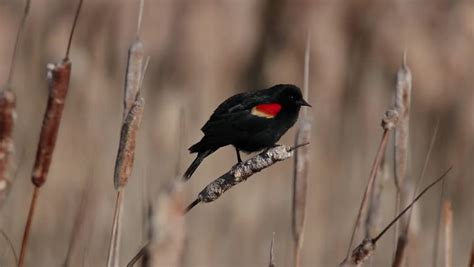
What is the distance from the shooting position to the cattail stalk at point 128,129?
1.77 meters

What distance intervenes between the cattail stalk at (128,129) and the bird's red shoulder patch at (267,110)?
133cm

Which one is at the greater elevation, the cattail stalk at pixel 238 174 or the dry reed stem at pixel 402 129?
the dry reed stem at pixel 402 129

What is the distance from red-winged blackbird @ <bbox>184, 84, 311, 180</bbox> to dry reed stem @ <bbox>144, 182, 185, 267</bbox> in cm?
165

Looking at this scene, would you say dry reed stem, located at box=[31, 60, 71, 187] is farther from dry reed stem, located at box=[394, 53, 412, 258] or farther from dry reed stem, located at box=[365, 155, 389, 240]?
dry reed stem, located at box=[365, 155, 389, 240]

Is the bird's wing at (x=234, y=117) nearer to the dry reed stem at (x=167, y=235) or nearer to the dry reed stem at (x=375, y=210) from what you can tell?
the dry reed stem at (x=375, y=210)

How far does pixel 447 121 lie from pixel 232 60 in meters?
1.17

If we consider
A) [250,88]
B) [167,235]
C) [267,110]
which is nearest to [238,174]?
[167,235]

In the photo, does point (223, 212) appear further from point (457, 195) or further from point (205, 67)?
point (457, 195)

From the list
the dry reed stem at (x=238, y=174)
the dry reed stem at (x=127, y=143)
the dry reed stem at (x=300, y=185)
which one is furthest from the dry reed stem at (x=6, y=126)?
the dry reed stem at (x=300, y=185)

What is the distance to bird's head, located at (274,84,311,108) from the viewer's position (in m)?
3.31

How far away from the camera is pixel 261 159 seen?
205 centimetres

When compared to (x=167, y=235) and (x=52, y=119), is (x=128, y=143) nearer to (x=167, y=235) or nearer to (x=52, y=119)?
(x=52, y=119)

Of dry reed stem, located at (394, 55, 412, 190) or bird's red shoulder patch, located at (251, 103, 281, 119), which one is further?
bird's red shoulder patch, located at (251, 103, 281, 119)

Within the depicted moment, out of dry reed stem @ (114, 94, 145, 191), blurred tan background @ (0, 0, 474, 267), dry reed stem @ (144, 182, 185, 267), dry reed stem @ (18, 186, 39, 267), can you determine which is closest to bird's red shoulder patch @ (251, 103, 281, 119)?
blurred tan background @ (0, 0, 474, 267)
